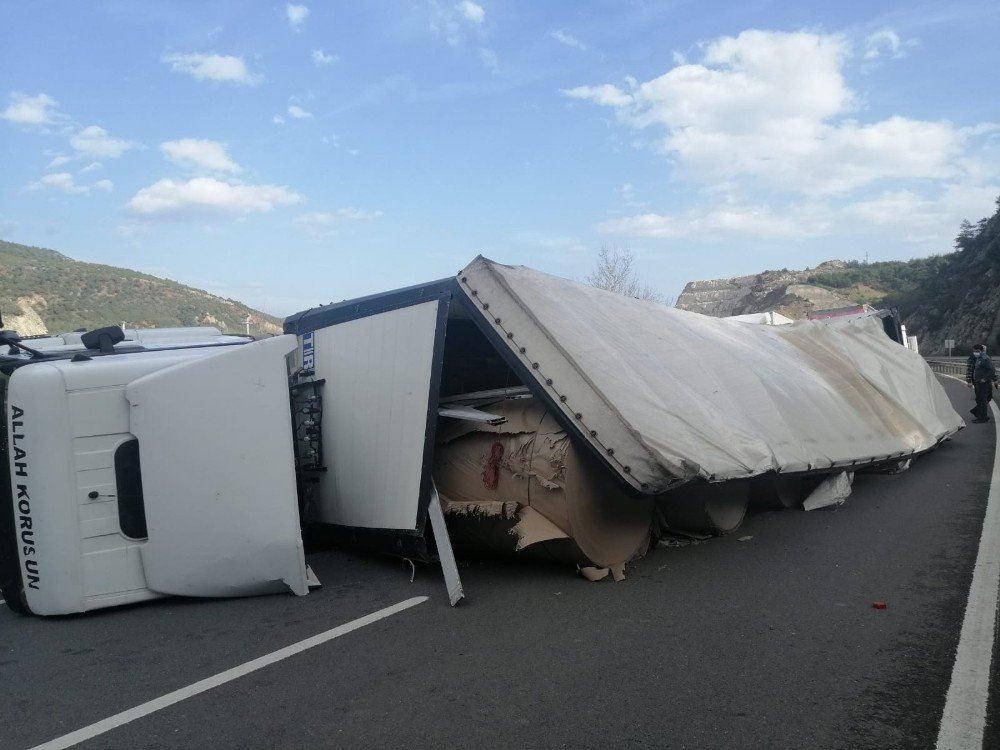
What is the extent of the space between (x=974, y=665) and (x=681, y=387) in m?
3.01

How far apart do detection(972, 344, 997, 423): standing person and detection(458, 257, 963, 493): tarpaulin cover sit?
619cm

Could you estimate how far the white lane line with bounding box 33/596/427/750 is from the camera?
3.34 m

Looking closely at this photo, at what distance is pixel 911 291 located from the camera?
73438mm

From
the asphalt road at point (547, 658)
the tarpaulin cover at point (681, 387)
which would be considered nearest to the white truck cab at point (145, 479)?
the asphalt road at point (547, 658)

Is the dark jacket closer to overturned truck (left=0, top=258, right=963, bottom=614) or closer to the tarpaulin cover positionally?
the tarpaulin cover

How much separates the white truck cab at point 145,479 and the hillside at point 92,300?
36475 mm

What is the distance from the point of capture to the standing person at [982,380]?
49.7ft

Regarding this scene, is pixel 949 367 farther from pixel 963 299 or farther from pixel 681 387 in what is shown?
pixel 681 387

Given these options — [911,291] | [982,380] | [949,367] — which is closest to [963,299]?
[949,367]

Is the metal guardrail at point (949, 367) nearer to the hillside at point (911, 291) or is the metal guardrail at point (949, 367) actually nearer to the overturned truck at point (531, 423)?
the hillside at point (911, 291)

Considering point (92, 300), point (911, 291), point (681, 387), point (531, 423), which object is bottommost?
point (531, 423)

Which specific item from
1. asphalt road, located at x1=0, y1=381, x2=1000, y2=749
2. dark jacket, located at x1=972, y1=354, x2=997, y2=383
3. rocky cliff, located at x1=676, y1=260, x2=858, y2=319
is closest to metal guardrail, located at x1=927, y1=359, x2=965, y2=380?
dark jacket, located at x1=972, y1=354, x2=997, y2=383

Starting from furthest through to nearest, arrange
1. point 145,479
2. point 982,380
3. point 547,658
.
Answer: point 982,380, point 145,479, point 547,658

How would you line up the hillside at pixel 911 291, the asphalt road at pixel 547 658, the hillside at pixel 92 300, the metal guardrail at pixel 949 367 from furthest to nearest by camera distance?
the hillside at pixel 911 291 < the hillside at pixel 92 300 < the metal guardrail at pixel 949 367 < the asphalt road at pixel 547 658
